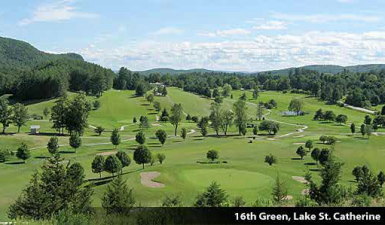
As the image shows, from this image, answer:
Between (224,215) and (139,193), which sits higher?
(224,215)

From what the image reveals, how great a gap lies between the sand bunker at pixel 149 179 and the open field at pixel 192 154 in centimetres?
57

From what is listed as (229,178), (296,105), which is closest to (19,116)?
(229,178)

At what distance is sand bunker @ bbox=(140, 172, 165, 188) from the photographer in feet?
135

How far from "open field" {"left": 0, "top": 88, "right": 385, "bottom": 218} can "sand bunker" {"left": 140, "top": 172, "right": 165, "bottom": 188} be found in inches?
22.4

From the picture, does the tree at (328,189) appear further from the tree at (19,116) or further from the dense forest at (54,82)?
the dense forest at (54,82)

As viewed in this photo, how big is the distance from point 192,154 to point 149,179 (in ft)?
88.3

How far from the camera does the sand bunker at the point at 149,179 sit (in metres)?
41.2

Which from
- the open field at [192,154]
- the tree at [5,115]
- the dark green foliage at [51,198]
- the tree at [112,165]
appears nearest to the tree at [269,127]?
the open field at [192,154]

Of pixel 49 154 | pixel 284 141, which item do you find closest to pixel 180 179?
pixel 49 154

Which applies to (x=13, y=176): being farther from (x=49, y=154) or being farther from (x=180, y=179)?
(x=180, y=179)

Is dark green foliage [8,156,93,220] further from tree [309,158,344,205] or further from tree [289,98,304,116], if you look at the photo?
tree [289,98,304,116]

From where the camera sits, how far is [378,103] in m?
176

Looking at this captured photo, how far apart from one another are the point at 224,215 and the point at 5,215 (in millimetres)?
26284
